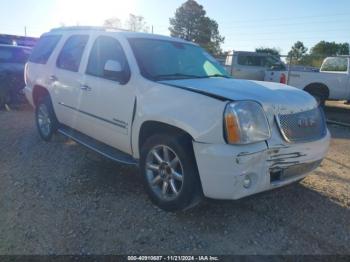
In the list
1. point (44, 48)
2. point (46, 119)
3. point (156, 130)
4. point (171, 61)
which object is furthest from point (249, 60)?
point (156, 130)

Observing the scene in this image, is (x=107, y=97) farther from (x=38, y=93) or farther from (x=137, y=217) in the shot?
(x=38, y=93)

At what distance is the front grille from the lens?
335 cm

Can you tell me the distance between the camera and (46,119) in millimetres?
6070

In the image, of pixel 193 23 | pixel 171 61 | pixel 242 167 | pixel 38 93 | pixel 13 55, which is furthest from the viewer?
pixel 193 23

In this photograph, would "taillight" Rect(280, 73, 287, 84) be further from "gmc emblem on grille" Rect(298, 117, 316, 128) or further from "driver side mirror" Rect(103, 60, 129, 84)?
"driver side mirror" Rect(103, 60, 129, 84)

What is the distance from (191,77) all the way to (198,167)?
141cm

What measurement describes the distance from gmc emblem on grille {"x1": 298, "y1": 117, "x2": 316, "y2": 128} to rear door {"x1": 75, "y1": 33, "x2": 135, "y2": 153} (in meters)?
1.78

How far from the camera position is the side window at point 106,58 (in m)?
4.00

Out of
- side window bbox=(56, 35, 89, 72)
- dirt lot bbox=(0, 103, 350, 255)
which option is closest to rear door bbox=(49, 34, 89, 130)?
side window bbox=(56, 35, 89, 72)

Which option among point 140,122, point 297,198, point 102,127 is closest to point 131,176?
point 102,127

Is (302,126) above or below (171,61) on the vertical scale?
below

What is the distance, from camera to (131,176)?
463 cm

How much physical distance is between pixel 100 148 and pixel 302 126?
2445mm

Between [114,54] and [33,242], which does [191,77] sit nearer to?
[114,54]
